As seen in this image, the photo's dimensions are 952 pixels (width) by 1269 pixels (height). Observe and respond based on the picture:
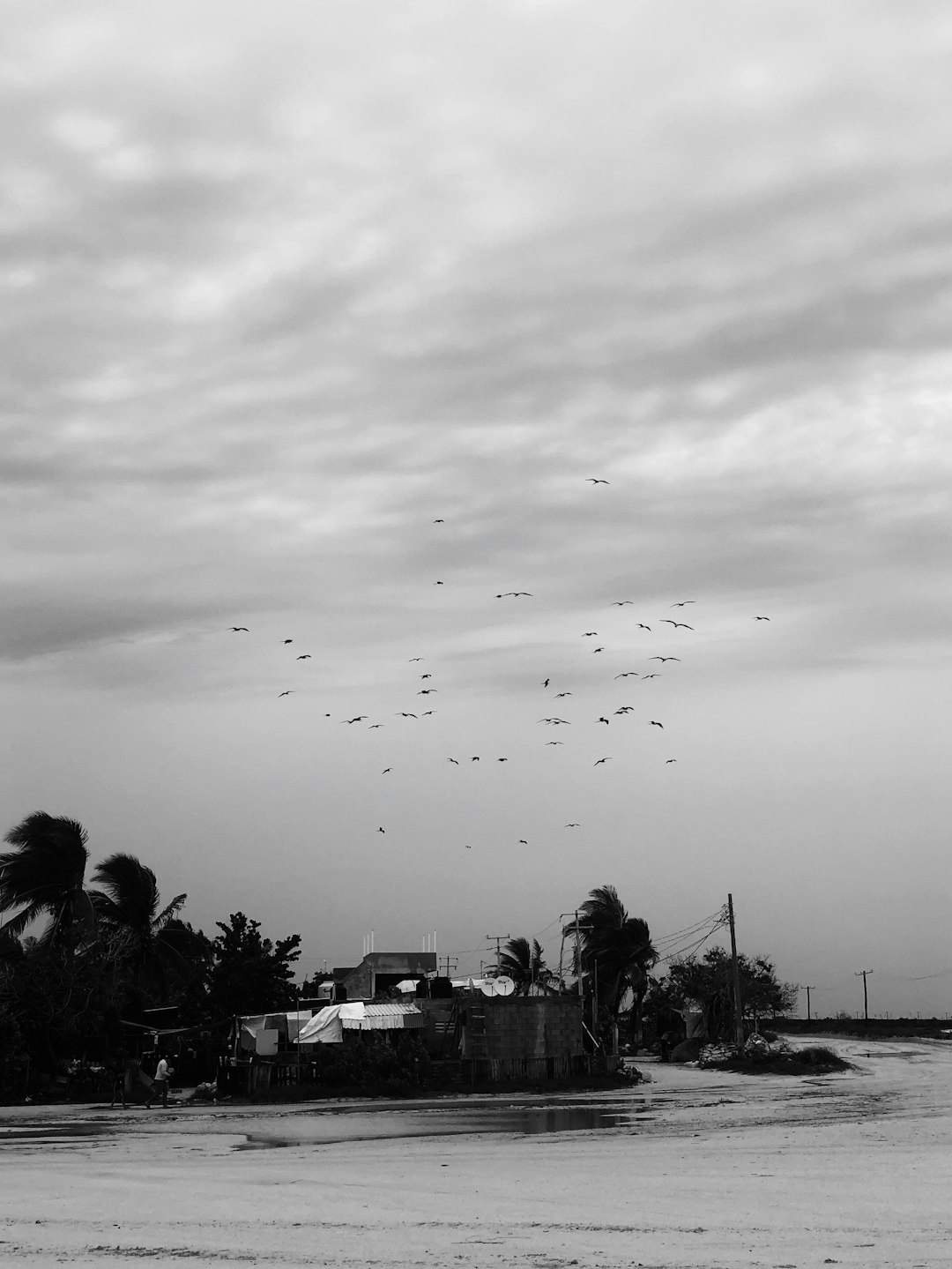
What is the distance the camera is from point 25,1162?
2014 centimetres

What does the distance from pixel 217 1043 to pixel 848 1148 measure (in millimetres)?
24601

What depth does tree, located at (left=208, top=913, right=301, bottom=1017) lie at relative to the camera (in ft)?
158

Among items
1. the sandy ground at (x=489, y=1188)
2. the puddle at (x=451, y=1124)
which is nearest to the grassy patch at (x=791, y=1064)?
the sandy ground at (x=489, y=1188)

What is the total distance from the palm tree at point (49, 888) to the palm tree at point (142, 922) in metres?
2.14

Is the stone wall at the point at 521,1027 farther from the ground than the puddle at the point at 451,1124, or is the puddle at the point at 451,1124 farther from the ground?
the stone wall at the point at 521,1027

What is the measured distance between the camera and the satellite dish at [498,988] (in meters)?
44.6

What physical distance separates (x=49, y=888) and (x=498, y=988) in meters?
14.5

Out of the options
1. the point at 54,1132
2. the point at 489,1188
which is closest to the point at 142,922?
the point at 54,1132

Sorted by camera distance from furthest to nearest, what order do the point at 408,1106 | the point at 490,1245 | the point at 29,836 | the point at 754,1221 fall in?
the point at 29,836, the point at 408,1106, the point at 754,1221, the point at 490,1245

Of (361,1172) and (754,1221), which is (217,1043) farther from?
(754,1221)

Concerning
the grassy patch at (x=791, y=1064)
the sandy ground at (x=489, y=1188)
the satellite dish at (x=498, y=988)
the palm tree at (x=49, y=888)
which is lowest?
the grassy patch at (x=791, y=1064)

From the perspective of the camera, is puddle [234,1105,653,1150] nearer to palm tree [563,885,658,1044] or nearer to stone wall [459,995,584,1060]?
stone wall [459,995,584,1060]

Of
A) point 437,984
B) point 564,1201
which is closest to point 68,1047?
point 437,984

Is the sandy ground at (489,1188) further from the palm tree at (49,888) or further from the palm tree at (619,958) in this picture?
the palm tree at (619,958)
